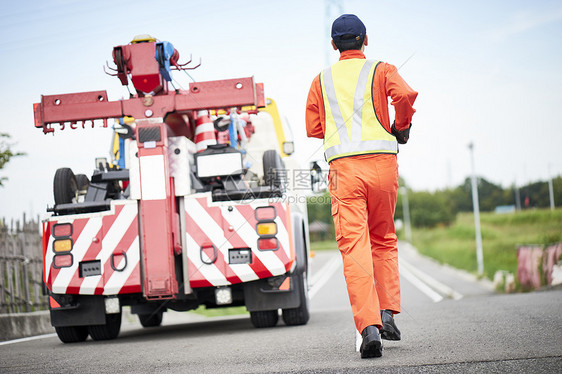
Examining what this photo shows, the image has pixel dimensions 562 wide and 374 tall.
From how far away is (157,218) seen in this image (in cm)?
640

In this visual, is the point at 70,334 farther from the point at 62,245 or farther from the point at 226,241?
the point at 226,241

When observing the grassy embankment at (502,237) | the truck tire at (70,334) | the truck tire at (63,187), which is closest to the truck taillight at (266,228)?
the truck tire at (63,187)

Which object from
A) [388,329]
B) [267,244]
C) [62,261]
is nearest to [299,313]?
[267,244]

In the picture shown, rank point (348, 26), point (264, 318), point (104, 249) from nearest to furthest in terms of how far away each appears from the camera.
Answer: point (348, 26)
point (104, 249)
point (264, 318)

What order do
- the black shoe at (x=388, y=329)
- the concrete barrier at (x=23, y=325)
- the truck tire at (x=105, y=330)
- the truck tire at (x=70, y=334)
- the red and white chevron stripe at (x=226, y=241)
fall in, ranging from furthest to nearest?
the concrete barrier at (x=23, y=325), the truck tire at (x=105, y=330), the truck tire at (x=70, y=334), the red and white chevron stripe at (x=226, y=241), the black shoe at (x=388, y=329)

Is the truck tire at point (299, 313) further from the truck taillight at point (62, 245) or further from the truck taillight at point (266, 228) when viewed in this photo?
the truck taillight at point (62, 245)

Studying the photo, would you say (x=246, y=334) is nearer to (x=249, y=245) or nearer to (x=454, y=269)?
(x=249, y=245)

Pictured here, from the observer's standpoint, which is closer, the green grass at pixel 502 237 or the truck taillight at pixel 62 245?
the truck taillight at pixel 62 245

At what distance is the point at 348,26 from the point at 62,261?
140 inches

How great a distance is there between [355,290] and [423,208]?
126m

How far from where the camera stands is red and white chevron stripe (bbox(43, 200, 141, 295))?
6.53 m

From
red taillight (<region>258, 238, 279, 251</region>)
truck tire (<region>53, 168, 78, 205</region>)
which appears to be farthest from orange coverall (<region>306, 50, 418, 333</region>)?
truck tire (<region>53, 168, 78, 205</region>)

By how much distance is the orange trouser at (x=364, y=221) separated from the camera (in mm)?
4363

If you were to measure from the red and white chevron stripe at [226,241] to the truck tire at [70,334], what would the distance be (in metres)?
1.43
